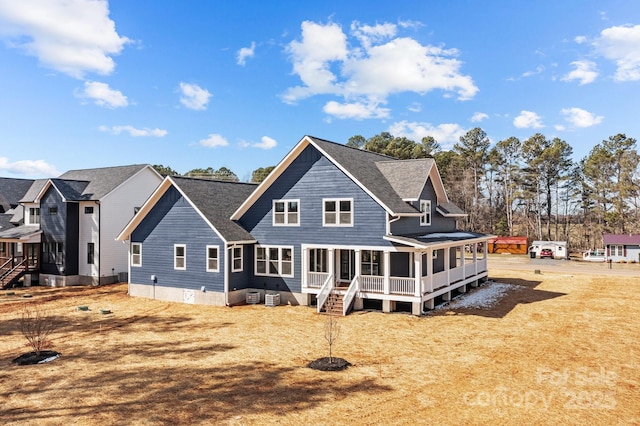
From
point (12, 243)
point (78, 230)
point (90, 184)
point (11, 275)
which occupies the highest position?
point (90, 184)

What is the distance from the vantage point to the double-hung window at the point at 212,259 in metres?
24.7

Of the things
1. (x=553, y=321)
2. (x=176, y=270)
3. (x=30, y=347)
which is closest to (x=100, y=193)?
(x=176, y=270)

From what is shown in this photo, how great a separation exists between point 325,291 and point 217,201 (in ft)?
32.0

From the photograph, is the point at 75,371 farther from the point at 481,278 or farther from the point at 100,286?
the point at 481,278

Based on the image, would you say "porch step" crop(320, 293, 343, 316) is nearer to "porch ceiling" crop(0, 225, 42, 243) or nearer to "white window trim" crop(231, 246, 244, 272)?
"white window trim" crop(231, 246, 244, 272)

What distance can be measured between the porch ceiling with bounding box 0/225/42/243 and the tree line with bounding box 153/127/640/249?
33264 mm

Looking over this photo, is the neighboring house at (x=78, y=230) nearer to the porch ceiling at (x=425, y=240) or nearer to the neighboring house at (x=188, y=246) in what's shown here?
the neighboring house at (x=188, y=246)

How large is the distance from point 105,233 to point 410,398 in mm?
28836

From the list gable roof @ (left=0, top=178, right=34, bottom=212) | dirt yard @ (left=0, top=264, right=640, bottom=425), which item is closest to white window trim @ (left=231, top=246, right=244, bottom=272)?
dirt yard @ (left=0, top=264, right=640, bottom=425)

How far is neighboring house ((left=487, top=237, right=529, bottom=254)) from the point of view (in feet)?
192

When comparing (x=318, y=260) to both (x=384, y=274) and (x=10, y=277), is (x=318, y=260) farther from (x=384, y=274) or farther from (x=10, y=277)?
(x=10, y=277)

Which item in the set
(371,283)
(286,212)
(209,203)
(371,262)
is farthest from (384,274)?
(209,203)

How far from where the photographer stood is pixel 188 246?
1013 inches

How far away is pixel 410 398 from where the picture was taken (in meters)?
11.3
